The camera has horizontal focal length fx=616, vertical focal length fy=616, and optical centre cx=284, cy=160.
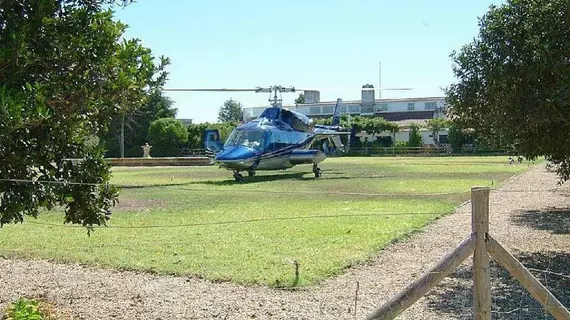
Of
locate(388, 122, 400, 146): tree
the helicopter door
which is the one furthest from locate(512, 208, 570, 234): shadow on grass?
locate(388, 122, 400, 146): tree

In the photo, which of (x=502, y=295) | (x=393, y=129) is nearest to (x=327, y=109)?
(x=393, y=129)

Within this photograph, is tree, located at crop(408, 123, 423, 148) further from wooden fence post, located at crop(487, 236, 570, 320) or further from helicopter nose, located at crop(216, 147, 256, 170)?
wooden fence post, located at crop(487, 236, 570, 320)

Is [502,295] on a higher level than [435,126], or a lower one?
lower

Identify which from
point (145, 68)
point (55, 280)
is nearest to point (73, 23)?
point (145, 68)

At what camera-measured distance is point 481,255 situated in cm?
381

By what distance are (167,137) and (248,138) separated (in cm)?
3738

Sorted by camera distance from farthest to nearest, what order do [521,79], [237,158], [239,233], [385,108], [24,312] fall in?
[385,108]
[237,158]
[239,233]
[521,79]
[24,312]

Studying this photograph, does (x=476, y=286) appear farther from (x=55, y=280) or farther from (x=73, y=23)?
(x=55, y=280)

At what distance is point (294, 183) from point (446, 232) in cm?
1399

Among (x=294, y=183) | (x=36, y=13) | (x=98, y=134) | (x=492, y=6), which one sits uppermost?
(x=492, y=6)

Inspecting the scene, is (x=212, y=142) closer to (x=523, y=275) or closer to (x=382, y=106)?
(x=523, y=275)

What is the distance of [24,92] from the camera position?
4152mm

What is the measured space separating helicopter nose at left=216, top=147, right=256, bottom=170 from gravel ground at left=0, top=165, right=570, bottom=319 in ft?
53.8

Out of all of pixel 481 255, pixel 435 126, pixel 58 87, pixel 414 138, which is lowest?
pixel 481 255
